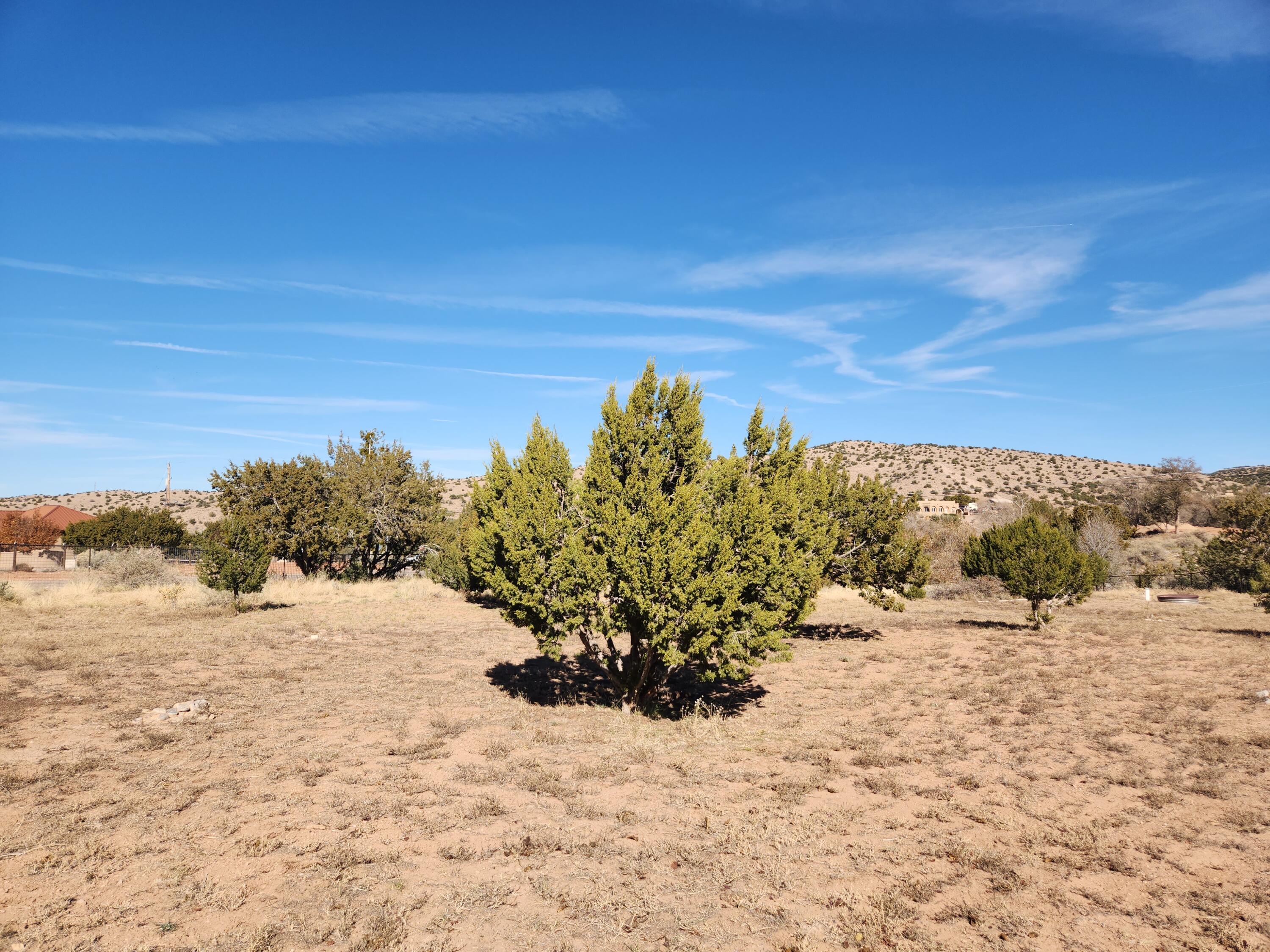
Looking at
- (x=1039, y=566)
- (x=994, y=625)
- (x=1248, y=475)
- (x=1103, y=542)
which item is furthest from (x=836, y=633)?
(x=1248, y=475)

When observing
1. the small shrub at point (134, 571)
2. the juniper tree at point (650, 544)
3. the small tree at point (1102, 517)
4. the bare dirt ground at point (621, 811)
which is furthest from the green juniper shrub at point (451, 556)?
the small tree at point (1102, 517)

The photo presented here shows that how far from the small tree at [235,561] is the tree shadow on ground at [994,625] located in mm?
28066

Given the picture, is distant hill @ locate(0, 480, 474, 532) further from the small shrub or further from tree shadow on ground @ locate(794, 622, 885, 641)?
tree shadow on ground @ locate(794, 622, 885, 641)

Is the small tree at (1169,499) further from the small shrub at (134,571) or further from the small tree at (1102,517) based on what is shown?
the small shrub at (134,571)

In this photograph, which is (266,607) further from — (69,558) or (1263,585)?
(1263,585)

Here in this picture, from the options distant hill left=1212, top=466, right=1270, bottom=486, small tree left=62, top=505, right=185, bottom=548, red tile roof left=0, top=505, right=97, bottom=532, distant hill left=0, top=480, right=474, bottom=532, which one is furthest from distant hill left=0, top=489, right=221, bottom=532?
distant hill left=1212, top=466, right=1270, bottom=486

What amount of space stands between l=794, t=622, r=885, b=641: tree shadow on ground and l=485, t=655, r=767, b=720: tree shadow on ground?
7747 millimetres

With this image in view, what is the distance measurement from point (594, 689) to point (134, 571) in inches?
1090

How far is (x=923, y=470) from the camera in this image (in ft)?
294

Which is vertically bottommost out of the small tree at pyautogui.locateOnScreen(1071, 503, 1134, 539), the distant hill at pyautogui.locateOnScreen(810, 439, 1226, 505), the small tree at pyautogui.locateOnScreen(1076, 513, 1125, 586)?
the small tree at pyautogui.locateOnScreen(1076, 513, 1125, 586)

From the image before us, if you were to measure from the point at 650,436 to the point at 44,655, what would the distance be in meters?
16.9

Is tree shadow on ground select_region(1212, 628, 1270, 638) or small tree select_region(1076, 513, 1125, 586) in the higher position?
small tree select_region(1076, 513, 1125, 586)

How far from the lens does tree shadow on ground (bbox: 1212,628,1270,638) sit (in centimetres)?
2219

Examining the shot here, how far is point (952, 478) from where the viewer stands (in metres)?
85.2
